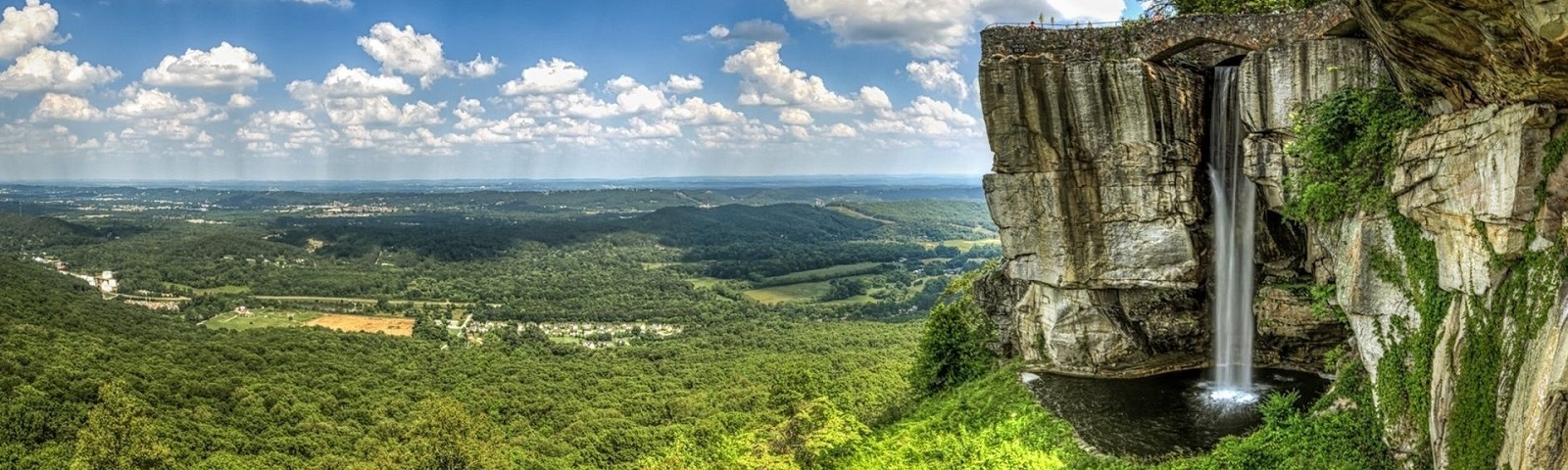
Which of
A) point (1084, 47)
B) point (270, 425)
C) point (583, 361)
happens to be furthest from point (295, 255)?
point (1084, 47)

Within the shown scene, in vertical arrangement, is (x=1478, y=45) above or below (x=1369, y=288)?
above

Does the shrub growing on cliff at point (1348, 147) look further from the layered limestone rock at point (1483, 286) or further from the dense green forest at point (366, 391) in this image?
the dense green forest at point (366, 391)

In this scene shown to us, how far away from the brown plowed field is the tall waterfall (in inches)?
2646

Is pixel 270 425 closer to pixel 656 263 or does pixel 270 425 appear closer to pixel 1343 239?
pixel 1343 239

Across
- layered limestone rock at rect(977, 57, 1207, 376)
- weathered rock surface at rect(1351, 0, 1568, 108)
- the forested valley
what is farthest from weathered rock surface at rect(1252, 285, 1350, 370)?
the forested valley

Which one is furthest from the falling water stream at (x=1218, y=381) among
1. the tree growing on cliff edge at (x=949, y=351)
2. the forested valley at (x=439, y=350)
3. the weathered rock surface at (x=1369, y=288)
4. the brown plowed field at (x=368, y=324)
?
the brown plowed field at (x=368, y=324)

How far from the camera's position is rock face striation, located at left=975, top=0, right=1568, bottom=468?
10219 millimetres

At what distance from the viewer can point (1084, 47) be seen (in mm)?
22938

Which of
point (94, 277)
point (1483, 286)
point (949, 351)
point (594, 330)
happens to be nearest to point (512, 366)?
point (594, 330)

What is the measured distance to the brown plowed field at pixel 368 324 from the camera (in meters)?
73.9

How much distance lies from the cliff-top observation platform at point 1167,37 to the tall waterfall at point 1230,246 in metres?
0.88

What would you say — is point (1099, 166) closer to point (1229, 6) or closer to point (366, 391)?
point (1229, 6)

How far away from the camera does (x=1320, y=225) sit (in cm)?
1708

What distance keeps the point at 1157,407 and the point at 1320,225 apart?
640 cm
